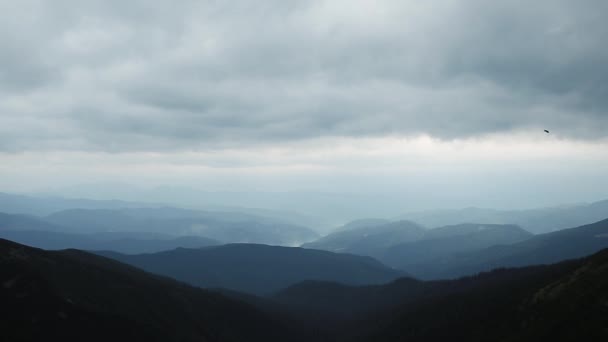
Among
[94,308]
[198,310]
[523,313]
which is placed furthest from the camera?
[198,310]

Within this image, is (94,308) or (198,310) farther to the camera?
(198,310)

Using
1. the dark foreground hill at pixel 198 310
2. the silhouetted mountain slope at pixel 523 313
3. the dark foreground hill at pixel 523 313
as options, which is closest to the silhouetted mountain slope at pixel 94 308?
the dark foreground hill at pixel 198 310

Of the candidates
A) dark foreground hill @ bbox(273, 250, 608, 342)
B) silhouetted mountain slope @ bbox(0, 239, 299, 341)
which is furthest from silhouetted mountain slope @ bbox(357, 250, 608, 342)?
silhouetted mountain slope @ bbox(0, 239, 299, 341)

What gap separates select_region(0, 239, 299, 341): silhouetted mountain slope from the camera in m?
122

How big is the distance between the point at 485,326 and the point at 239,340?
304 feet

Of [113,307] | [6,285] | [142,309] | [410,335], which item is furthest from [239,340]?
[6,285]

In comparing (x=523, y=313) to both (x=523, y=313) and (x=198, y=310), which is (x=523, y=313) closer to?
(x=523, y=313)

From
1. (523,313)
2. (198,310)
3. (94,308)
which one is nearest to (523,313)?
(523,313)

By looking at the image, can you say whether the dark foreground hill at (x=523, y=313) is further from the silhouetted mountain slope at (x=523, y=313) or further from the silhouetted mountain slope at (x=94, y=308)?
the silhouetted mountain slope at (x=94, y=308)

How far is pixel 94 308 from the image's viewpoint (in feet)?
460

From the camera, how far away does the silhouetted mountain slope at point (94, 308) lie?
A: 122m

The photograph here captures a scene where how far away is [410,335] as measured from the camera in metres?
164

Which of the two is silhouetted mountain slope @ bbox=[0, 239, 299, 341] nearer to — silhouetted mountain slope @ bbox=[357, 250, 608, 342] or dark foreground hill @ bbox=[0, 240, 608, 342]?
dark foreground hill @ bbox=[0, 240, 608, 342]

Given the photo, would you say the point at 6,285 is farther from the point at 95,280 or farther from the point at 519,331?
the point at 519,331
